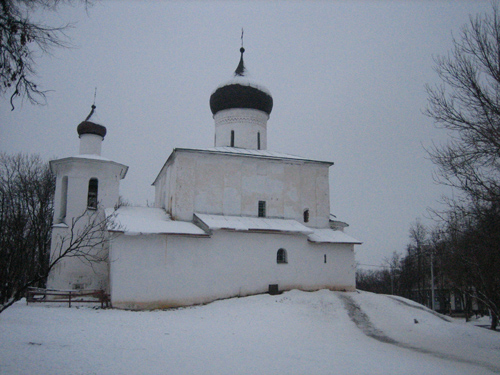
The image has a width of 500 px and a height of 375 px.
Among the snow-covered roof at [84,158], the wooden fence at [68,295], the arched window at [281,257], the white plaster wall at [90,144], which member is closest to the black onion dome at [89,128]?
the white plaster wall at [90,144]

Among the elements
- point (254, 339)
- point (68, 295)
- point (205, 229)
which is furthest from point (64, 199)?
point (254, 339)

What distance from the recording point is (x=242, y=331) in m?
12.7

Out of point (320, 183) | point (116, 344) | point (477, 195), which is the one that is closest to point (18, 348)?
point (116, 344)

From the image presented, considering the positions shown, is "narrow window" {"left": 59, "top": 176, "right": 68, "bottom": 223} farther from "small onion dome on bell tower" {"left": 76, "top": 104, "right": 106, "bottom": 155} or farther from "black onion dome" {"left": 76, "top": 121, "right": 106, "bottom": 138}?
"black onion dome" {"left": 76, "top": 121, "right": 106, "bottom": 138}

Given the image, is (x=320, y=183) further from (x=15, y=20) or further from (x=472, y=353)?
(x=15, y=20)

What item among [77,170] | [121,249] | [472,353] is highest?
[77,170]

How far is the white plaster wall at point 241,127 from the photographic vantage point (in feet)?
73.4

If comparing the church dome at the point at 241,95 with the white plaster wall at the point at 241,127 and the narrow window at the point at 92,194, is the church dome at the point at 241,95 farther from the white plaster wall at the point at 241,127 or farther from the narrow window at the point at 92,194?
the narrow window at the point at 92,194

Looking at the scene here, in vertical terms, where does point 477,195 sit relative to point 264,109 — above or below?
below

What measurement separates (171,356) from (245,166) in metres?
12.0

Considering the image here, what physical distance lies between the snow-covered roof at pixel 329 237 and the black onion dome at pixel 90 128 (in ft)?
37.2

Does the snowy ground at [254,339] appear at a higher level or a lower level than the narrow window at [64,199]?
lower

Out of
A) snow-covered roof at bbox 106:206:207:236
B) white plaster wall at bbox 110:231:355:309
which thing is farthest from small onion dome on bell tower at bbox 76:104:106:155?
white plaster wall at bbox 110:231:355:309

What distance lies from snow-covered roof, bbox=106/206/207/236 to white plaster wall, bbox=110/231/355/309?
0.31 metres
